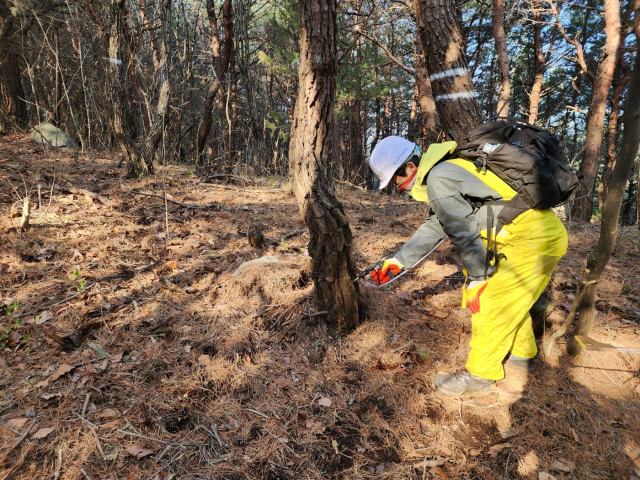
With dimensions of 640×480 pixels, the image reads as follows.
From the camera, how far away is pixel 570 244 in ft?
15.9

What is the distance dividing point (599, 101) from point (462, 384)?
8.84 meters

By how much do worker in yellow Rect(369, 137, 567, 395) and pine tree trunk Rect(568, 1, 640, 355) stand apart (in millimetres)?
261

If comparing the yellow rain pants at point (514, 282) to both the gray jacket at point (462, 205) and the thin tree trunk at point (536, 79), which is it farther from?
the thin tree trunk at point (536, 79)

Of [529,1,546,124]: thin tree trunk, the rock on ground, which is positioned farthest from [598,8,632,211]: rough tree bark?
the rock on ground

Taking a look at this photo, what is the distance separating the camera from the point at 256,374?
256cm

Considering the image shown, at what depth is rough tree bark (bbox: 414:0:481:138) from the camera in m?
3.26

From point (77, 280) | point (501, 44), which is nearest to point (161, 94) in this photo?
point (77, 280)

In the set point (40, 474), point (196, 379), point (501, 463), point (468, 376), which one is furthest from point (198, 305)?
point (501, 463)

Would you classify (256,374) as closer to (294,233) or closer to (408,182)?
(408,182)

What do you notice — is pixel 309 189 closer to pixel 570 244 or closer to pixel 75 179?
pixel 570 244

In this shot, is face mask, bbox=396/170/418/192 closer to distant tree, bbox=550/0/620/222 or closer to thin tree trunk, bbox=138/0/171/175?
thin tree trunk, bbox=138/0/171/175

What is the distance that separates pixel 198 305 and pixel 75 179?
160 inches

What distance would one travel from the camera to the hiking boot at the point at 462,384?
98.5 inches

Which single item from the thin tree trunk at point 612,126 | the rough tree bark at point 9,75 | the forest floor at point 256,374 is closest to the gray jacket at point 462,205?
the forest floor at point 256,374
